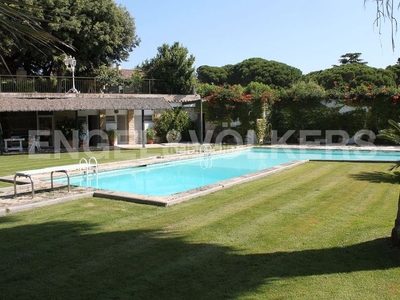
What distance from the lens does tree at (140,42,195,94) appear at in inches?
1307

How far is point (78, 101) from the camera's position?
2353 centimetres

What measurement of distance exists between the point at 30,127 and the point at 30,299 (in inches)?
944

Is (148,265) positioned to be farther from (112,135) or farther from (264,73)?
(264,73)

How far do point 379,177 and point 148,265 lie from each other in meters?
9.74

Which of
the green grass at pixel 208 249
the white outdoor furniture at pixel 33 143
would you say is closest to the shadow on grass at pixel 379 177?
the green grass at pixel 208 249

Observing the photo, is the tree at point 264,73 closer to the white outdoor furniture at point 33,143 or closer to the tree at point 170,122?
the tree at point 170,122

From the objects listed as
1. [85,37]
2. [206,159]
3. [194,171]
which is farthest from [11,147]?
[85,37]

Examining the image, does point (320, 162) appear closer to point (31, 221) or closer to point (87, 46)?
point (31, 221)

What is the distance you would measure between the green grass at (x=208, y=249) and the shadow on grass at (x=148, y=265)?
1 cm

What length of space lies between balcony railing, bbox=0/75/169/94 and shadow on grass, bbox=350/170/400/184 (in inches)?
833

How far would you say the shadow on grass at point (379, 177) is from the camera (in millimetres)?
11709

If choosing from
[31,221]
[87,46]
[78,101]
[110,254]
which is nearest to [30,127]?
[78,101]

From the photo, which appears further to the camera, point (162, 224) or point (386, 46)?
point (162, 224)

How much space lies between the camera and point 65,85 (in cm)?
2822
